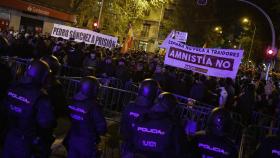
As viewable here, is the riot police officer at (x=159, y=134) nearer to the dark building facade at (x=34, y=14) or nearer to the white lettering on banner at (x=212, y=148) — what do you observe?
the white lettering on banner at (x=212, y=148)

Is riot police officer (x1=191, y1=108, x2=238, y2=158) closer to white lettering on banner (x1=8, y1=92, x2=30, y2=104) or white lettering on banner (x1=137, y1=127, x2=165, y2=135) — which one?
white lettering on banner (x1=137, y1=127, x2=165, y2=135)

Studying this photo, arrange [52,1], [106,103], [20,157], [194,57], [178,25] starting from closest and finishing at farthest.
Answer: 1. [20,157]
2. [106,103]
3. [194,57]
4. [52,1]
5. [178,25]

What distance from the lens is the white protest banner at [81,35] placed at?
60.4ft

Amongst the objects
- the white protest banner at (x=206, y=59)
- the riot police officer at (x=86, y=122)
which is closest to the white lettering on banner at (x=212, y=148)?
the riot police officer at (x=86, y=122)

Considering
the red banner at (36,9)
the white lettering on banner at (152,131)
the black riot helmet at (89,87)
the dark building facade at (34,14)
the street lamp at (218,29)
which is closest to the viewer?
the white lettering on banner at (152,131)

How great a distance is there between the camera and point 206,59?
41.2 feet

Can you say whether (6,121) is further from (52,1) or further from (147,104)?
(52,1)

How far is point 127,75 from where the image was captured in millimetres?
13758

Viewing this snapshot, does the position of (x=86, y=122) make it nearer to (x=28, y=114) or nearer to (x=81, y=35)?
(x=28, y=114)

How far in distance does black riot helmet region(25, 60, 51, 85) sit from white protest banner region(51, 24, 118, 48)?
12941 millimetres

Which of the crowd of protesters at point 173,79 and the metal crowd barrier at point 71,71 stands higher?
the crowd of protesters at point 173,79

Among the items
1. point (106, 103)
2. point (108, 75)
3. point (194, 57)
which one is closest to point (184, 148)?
point (106, 103)

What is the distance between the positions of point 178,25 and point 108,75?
42380 millimetres

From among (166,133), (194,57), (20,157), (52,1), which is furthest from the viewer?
(52,1)
